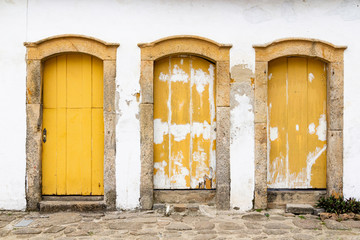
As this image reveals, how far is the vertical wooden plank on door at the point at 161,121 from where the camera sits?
581cm

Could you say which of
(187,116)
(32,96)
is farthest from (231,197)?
(32,96)

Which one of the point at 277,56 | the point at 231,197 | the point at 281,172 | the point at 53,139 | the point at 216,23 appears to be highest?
the point at 216,23

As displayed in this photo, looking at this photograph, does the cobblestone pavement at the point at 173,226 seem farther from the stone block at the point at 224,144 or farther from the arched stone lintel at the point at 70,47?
the arched stone lintel at the point at 70,47

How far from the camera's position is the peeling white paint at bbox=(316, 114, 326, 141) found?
5.85 meters

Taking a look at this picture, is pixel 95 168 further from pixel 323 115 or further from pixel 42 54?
pixel 323 115

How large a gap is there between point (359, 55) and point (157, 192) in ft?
12.7

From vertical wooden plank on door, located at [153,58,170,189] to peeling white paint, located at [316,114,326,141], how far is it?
2.48 metres

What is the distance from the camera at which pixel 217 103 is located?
223 inches

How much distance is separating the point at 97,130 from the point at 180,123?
1.35 m

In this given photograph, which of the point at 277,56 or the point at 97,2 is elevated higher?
the point at 97,2

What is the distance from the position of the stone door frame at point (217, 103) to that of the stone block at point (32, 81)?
1.61 meters

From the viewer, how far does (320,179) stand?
587 centimetres

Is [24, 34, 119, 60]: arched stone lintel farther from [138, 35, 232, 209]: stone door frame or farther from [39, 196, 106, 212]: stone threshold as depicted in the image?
[39, 196, 106, 212]: stone threshold

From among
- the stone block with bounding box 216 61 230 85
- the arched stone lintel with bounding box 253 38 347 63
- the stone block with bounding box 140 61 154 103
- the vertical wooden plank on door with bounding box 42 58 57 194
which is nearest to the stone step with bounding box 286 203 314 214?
the stone block with bounding box 216 61 230 85
